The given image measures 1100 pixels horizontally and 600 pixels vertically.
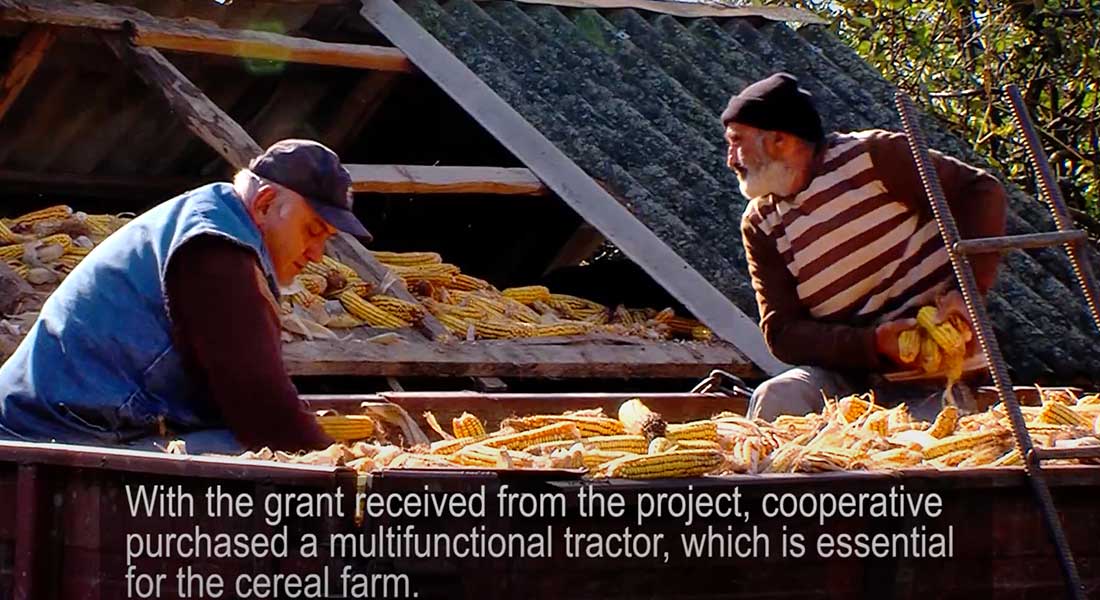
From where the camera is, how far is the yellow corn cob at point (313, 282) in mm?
7938

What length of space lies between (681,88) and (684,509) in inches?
275

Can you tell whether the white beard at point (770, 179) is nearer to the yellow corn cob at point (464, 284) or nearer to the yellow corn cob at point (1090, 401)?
the yellow corn cob at point (1090, 401)

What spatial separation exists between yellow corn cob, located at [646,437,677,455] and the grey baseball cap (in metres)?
1.06

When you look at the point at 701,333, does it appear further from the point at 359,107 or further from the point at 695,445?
the point at 695,445

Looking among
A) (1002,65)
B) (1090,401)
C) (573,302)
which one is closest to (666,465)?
(1090,401)

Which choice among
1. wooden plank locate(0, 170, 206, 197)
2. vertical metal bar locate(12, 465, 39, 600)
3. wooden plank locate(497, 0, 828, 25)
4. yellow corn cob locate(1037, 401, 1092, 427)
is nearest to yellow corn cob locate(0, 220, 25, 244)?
wooden plank locate(0, 170, 206, 197)

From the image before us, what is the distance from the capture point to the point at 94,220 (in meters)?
8.66

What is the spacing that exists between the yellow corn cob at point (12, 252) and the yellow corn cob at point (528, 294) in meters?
2.60

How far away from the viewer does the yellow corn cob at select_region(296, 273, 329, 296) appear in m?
7.94

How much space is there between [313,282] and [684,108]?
3.13m

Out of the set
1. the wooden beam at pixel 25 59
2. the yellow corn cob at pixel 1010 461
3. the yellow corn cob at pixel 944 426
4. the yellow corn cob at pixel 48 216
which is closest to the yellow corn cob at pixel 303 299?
the yellow corn cob at pixel 48 216

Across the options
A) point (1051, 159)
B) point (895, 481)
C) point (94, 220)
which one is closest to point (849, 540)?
point (895, 481)

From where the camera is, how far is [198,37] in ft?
31.3

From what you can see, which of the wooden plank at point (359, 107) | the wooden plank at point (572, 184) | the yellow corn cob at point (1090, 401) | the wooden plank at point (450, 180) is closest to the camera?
the yellow corn cob at point (1090, 401)
